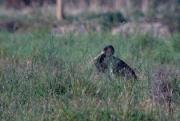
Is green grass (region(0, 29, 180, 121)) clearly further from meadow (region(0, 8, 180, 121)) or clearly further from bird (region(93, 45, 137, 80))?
bird (region(93, 45, 137, 80))

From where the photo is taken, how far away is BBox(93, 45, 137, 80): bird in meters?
8.34

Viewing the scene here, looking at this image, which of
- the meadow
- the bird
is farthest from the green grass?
the bird

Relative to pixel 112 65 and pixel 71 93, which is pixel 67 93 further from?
pixel 112 65

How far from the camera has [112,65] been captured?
864cm

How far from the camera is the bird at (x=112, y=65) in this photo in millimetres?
8336

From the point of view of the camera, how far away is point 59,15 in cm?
1967

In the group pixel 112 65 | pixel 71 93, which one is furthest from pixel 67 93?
pixel 112 65

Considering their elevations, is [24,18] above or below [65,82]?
below

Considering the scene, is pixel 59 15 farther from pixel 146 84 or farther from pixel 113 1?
pixel 146 84

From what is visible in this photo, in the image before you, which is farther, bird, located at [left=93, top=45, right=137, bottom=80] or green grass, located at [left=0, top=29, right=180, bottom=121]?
bird, located at [left=93, top=45, right=137, bottom=80]

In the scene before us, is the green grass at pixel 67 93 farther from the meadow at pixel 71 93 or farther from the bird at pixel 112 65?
the bird at pixel 112 65

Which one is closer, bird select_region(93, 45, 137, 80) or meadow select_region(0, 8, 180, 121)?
meadow select_region(0, 8, 180, 121)

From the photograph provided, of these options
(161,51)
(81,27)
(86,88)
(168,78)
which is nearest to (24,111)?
(86,88)

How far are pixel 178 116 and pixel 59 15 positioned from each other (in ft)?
42.6
